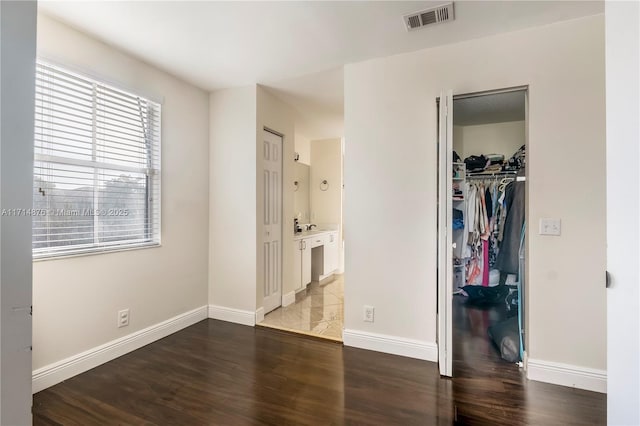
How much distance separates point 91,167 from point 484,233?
356cm

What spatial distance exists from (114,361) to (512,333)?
3.32 m

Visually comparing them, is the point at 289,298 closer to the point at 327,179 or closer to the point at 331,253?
the point at 331,253

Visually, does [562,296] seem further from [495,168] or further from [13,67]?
[13,67]

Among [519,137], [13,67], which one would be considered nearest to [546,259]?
[519,137]

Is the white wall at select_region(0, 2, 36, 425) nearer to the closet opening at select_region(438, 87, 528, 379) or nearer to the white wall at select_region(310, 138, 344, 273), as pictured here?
the closet opening at select_region(438, 87, 528, 379)

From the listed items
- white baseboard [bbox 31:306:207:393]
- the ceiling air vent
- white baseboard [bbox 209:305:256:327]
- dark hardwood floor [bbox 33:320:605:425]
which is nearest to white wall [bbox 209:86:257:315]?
white baseboard [bbox 209:305:256:327]

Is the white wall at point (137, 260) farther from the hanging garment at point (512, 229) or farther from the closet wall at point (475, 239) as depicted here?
the hanging garment at point (512, 229)

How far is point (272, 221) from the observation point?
3582 mm

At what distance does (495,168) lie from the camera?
3199 millimetres

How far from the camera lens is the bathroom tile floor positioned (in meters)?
3.02

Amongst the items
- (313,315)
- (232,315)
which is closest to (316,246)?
(313,315)

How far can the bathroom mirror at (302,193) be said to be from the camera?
5387mm
